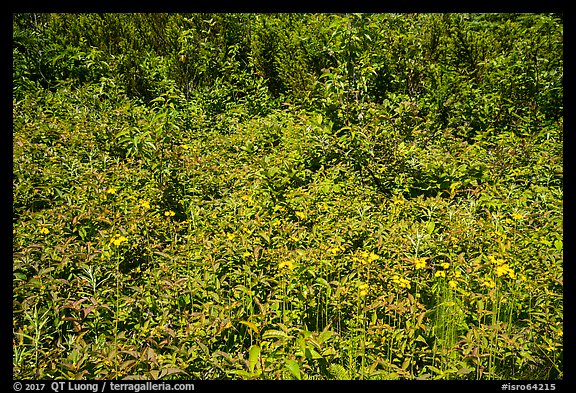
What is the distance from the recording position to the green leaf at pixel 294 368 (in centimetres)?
198

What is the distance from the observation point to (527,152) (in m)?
4.22

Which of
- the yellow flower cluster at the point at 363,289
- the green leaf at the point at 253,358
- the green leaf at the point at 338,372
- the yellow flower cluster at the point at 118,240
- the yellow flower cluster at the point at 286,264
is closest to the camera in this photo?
the green leaf at the point at 253,358

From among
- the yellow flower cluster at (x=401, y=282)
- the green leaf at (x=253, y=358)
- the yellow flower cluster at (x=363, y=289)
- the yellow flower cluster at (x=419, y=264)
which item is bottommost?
the green leaf at (x=253, y=358)

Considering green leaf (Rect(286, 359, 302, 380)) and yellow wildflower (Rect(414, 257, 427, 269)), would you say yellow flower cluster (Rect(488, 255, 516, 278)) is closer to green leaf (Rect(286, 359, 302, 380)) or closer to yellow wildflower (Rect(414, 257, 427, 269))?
yellow wildflower (Rect(414, 257, 427, 269))

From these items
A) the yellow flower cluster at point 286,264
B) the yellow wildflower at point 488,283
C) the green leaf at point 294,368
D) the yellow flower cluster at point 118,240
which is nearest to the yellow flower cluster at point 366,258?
the yellow flower cluster at point 286,264

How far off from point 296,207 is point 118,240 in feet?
4.08

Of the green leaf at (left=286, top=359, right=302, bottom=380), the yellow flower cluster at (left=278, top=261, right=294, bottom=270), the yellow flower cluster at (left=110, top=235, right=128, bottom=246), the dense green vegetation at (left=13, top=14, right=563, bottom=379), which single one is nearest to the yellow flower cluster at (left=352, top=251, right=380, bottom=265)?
the dense green vegetation at (left=13, top=14, right=563, bottom=379)

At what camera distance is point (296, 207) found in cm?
331

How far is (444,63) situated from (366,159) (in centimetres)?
231

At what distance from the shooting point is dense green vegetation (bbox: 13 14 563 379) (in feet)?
7.25

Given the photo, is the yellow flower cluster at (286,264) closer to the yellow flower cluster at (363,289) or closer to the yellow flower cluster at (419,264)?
the yellow flower cluster at (363,289)

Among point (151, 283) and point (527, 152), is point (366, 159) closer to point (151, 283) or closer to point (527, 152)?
point (527, 152)

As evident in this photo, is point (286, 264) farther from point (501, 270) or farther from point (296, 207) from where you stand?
point (501, 270)

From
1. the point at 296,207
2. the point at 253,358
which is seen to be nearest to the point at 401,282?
the point at 253,358
